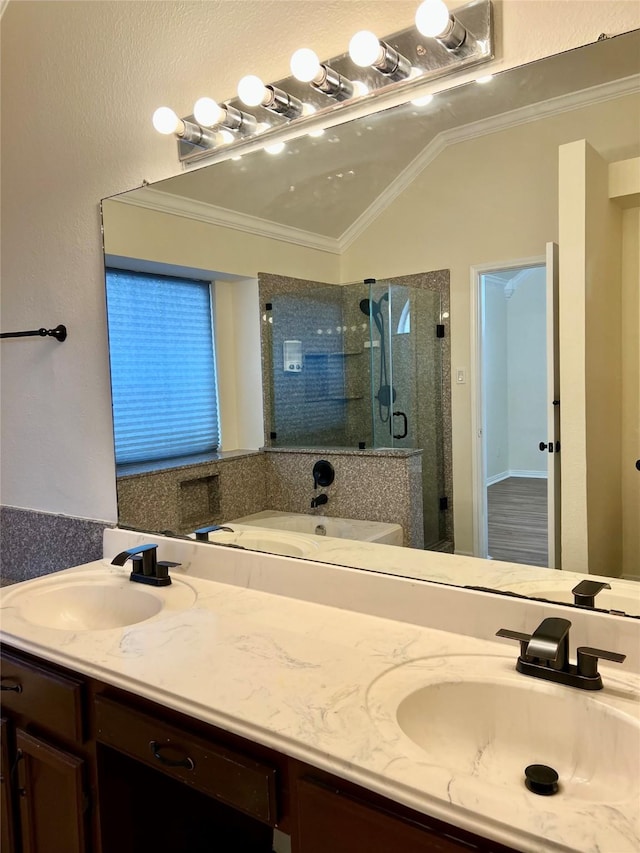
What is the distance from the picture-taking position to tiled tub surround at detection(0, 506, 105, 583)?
212 cm

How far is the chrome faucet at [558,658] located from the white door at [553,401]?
0.22 m

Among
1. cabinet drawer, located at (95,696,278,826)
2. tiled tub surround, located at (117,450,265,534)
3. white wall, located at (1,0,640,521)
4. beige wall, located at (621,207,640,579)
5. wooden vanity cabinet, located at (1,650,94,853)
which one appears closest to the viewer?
cabinet drawer, located at (95,696,278,826)

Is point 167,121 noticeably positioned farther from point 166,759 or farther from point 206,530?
point 166,759

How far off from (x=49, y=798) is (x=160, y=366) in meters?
1.19

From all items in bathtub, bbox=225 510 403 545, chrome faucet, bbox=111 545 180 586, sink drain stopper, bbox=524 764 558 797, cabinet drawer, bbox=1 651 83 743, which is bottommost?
cabinet drawer, bbox=1 651 83 743

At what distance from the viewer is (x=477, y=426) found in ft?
4.48

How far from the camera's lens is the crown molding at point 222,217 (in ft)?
5.33

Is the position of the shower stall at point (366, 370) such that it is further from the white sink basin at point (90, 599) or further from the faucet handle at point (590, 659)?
the white sink basin at point (90, 599)

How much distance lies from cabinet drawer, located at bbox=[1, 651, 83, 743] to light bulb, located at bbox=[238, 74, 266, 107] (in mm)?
1410

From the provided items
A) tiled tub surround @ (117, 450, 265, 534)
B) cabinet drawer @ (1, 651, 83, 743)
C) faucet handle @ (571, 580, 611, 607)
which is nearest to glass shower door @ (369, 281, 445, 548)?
faucet handle @ (571, 580, 611, 607)

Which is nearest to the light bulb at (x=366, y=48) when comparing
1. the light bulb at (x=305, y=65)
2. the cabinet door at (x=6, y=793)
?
the light bulb at (x=305, y=65)

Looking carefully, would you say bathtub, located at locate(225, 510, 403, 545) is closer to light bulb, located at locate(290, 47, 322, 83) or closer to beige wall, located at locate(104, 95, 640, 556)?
beige wall, located at locate(104, 95, 640, 556)

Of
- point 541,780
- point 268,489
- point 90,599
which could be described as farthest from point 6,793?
point 541,780

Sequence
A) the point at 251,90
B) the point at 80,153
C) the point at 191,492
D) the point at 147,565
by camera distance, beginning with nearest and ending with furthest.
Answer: the point at 251,90 → the point at 147,565 → the point at 191,492 → the point at 80,153
